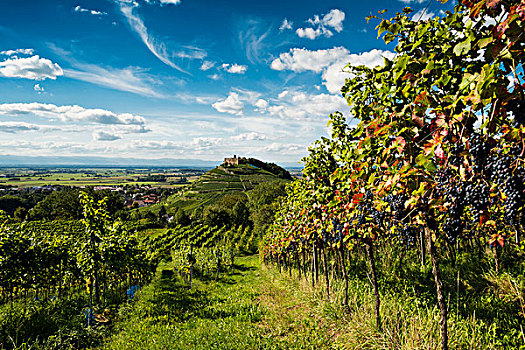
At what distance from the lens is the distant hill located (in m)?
95.9

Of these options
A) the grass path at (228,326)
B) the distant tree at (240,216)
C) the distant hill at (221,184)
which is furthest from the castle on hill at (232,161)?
the grass path at (228,326)

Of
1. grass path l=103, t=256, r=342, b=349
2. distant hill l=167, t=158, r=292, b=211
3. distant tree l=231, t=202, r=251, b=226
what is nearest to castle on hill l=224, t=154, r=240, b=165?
distant hill l=167, t=158, r=292, b=211

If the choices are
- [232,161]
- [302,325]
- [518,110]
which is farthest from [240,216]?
[232,161]

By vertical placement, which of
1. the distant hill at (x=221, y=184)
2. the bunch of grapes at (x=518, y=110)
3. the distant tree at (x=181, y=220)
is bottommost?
the distant tree at (x=181, y=220)

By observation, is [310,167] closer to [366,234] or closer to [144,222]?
[366,234]

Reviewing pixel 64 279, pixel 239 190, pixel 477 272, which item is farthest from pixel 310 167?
pixel 239 190

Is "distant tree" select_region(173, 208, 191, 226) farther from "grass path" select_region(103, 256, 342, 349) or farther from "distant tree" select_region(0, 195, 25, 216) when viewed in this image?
"distant tree" select_region(0, 195, 25, 216)

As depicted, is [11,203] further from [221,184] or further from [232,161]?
[232,161]

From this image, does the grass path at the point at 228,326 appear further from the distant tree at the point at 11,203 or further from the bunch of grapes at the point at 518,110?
the distant tree at the point at 11,203

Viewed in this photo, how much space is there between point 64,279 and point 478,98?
1783 cm

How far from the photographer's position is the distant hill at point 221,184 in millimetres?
95875

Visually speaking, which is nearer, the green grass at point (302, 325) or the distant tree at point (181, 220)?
the green grass at point (302, 325)

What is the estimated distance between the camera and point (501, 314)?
18.5 feet

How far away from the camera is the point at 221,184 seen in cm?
11781
